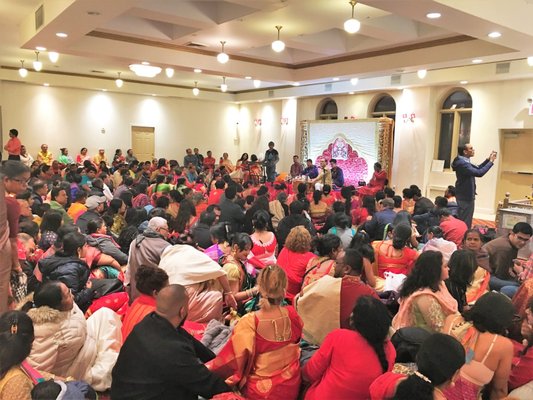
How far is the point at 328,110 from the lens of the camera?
14.2 meters

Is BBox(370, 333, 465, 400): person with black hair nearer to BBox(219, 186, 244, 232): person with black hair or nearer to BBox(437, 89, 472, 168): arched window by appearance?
BBox(219, 186, 244, 232): person with black hair

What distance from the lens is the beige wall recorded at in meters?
10.1

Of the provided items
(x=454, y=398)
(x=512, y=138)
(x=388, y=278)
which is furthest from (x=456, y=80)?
(x=454, y=398)

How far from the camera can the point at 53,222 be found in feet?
13.8

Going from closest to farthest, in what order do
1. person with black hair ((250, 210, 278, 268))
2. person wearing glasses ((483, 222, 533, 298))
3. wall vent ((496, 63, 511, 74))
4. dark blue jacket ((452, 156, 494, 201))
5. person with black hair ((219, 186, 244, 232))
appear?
person wearing glasses ((483, 222, 533, 298)) < person with black hair ((250, 210, 278, 268)) < person with black hair ((219, 186, 244, 232)) < dark blue jacket ((452, 156, 494, 201)) < wall vent ((496, 63, 511, 74))

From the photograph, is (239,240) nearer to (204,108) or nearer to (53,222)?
(53,222)

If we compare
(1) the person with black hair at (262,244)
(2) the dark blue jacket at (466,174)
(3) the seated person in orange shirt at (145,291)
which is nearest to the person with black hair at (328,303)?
(3) the seated person in orange shirt at (145,291)

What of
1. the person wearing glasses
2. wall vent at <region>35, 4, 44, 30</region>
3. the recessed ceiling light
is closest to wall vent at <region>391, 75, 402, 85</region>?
the recessed ceiling light

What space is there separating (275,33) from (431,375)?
6897mm

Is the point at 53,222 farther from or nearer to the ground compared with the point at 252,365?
farther from the ground

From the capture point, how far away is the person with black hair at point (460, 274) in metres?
3.09

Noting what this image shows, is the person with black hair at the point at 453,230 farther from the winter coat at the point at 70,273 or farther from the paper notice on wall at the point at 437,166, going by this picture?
the paper notice on wall at the point at 437,166

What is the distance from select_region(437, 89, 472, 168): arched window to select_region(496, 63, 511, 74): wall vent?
1.33 meters

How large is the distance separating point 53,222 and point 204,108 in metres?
13.2
